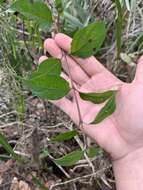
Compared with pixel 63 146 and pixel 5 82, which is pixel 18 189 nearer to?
pixel 63 146

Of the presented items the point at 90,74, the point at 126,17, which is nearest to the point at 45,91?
the point at 90,74

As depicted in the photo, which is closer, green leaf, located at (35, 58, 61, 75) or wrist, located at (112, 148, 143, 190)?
green leaf, located at (35, 58, 61, 75)

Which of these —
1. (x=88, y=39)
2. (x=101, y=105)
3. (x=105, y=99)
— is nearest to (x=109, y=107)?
(x=105, y=99)

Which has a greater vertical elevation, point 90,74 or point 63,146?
point 90,74

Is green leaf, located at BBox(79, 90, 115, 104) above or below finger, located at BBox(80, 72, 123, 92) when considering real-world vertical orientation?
above

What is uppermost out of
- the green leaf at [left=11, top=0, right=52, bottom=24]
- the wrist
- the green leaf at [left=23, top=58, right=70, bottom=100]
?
the green leaf at [left=11, top=0, right=52, bottom=24]

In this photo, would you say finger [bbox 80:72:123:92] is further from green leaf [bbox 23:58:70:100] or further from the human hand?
green leaf [bbox 23:58:70:100]

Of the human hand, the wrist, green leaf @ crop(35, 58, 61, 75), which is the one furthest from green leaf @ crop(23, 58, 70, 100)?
the wrist
